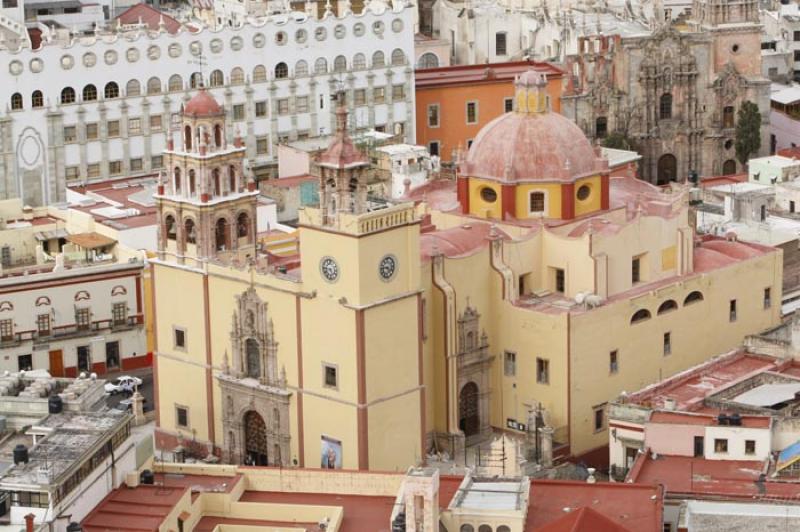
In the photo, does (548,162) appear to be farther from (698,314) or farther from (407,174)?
(407,174)

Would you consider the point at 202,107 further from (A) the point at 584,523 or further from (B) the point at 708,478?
(A) the point at 584,523

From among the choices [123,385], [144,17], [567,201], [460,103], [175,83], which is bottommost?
[123,385]

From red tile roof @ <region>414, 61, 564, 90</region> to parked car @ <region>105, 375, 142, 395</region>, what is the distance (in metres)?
40.1

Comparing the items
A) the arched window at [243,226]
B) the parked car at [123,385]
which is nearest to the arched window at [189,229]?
the arched window at [243,226]

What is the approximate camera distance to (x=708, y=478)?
286 ft

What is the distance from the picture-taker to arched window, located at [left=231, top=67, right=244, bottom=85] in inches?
5340

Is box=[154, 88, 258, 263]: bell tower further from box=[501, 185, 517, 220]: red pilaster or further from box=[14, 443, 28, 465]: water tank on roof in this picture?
box=[14, 443, 28, 465]: water tank on roof

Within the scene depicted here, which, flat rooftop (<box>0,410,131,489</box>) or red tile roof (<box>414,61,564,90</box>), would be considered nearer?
flat rooftop (<box>0,410,131,489</box>)

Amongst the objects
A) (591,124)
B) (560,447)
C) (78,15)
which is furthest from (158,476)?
(78,15)

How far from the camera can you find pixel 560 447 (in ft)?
319

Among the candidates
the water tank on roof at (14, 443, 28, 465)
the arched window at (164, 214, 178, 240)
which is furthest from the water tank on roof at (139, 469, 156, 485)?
the arched window at (164, 214, 178, 240)

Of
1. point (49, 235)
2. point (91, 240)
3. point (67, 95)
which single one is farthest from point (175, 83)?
point (91, 240)

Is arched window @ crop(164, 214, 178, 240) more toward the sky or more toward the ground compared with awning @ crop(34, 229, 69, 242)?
more toward the sky

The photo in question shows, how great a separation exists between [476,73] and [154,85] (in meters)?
23.6
